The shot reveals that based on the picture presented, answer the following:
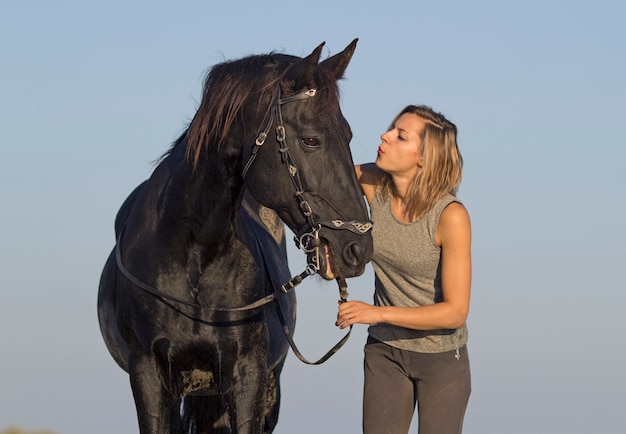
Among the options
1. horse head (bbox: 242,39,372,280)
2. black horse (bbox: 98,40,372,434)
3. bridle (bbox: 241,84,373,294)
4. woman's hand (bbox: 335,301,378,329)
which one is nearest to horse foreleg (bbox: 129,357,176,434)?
black horse (bbox: 98,40,372,434)

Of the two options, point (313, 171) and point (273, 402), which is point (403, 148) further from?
point (273, 402)

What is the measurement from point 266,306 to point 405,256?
1121mm

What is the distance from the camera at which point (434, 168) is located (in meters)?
5.38

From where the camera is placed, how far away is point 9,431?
7328mm

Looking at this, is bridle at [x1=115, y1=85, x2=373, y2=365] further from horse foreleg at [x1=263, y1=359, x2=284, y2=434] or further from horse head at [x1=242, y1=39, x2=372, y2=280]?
horse foreleg at [x1=263, y1=359, x2=284, y2=434]

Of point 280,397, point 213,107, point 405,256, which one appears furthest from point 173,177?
point 280,397

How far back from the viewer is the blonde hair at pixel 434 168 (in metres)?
5.36

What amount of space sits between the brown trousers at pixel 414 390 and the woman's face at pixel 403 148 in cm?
83

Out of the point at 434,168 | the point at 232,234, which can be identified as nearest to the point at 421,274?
the point at 434,168

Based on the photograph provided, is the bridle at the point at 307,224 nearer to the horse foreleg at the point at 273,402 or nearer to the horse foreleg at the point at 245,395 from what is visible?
the horse foreleg at the point at 245,395

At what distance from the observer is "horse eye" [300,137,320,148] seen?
203 inches

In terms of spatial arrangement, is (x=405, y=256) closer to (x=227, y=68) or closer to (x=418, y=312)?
(x=418, y=312)

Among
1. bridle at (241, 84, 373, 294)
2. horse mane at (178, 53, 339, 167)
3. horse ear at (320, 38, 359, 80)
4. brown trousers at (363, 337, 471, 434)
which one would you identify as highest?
horse ear at (320, 38, 359, 80)

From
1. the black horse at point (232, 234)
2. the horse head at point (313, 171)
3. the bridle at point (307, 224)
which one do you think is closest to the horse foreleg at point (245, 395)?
the black horse at point (232, 234)
